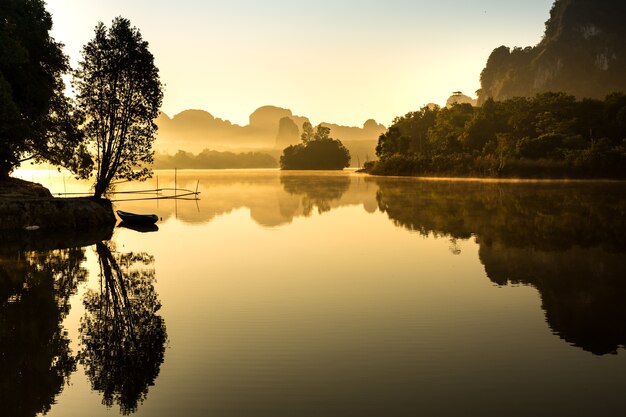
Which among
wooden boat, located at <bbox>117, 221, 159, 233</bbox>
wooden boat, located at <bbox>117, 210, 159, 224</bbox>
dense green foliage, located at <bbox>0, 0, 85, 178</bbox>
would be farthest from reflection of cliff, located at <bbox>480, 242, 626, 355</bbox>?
dense green foliage, located at <bbox>0, 0, 85, 178</bbox>

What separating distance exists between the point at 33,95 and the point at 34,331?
1188 inches

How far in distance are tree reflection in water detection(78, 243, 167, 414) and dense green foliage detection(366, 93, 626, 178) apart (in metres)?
92.0

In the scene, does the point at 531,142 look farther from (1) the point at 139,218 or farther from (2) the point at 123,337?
(2) the point at 123,337

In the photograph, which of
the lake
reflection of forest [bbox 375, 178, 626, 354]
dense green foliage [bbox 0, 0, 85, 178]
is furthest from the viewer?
dense green foliage [bbox 0, 0, 85, 178]

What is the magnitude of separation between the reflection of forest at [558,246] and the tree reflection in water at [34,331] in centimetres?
1327

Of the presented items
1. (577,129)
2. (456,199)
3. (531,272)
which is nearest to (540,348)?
(531,272)

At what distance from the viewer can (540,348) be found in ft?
43.8

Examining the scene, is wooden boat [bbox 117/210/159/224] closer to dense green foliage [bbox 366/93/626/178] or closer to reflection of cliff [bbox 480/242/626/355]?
reflection of cliff [bbox 480/242/626/355]

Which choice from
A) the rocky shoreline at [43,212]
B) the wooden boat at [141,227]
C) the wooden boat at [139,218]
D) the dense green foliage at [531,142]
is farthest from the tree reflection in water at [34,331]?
the dense green foliage at [531,142]

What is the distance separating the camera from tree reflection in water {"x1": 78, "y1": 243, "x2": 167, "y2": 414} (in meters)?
11.3

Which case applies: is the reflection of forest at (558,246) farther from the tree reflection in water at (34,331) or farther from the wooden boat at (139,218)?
the wooden boat at (139,218)

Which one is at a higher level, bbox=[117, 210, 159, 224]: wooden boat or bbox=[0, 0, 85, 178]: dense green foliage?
bbox=[0, 0, 85, 178]: dense green foliage

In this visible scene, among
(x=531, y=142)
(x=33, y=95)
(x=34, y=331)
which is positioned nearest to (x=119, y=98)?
(x=33, y=95)

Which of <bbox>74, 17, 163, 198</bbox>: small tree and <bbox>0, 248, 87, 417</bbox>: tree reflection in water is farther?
<bbox>74, 17, 163, 198</bbox>: small tree
